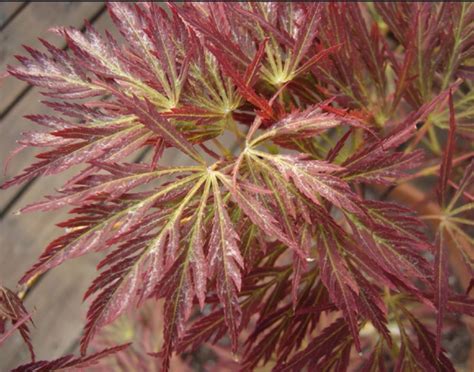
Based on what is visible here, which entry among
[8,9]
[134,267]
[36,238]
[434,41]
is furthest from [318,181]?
[8,9]

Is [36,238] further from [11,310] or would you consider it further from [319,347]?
[319,347]

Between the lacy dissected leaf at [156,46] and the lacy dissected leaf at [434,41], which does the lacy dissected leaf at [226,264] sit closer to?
the lacy dissected leaf at [156,46]

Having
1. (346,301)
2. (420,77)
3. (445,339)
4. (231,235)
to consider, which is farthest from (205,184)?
(445,339)

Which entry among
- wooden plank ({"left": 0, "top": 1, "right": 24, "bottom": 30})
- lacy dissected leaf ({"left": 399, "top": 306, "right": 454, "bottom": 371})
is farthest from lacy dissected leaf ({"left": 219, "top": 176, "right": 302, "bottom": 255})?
wooden plank ({"left": 0, "top": 1, "right": 24, "bottom": 30})

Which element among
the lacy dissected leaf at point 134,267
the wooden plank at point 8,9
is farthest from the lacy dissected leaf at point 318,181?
the wooden plank at point 8,9

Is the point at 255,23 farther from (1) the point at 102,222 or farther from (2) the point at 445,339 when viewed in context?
(2) the point at 445,339
